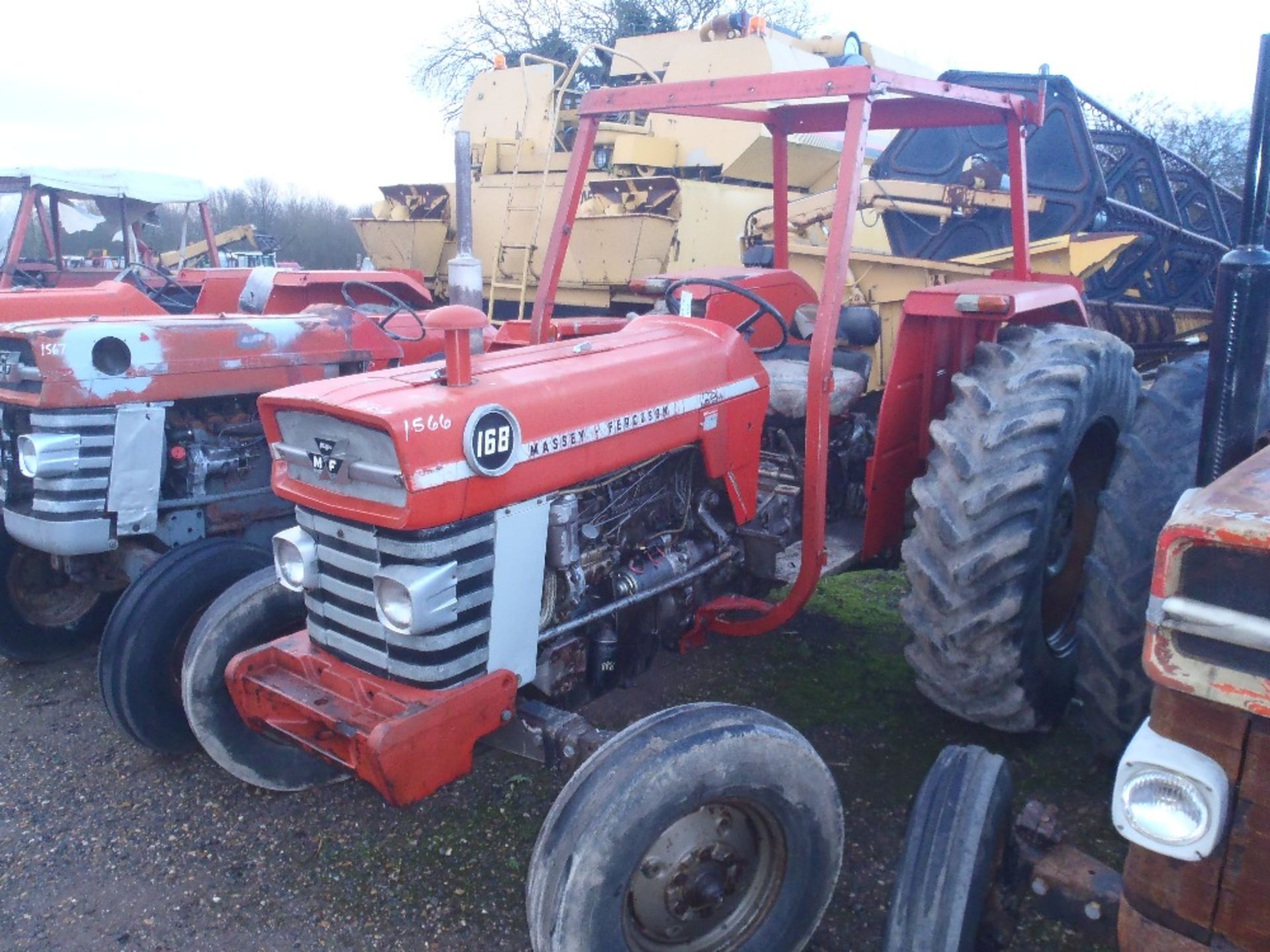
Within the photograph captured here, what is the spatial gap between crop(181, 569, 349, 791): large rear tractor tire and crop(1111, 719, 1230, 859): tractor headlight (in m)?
2.05

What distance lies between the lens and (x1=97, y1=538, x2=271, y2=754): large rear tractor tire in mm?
3150

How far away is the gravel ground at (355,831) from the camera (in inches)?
101

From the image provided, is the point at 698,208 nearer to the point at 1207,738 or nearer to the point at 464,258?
the point at 464,258

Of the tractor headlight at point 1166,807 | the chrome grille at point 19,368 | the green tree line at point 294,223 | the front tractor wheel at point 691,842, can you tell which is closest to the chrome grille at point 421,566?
the front tractor wheel at point 691,842

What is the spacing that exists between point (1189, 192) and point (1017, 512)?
5681mm

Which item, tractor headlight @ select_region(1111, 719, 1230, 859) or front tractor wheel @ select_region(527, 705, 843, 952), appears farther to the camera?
front tractor wheel @ select_region(527, 705, 843, 952)

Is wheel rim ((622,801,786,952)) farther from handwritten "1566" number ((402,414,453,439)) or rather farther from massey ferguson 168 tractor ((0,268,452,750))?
massey ferguson 168 tractor ((0,268,452,750))

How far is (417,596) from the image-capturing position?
82.8 inches

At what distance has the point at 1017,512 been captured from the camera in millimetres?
2709

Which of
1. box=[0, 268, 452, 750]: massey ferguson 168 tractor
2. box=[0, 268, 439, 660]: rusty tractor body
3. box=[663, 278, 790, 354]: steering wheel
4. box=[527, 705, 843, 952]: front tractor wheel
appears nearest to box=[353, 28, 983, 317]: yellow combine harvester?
box=[663, 278, 790, 354]: steering wheel

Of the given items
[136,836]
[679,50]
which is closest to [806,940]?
[136,836]

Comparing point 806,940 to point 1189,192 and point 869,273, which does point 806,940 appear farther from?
point 1189,192

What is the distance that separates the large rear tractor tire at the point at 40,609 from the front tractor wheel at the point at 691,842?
9.58 feet

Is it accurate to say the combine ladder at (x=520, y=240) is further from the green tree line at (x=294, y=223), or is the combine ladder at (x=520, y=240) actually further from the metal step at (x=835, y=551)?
the green tree line at (x=294, y=223)
